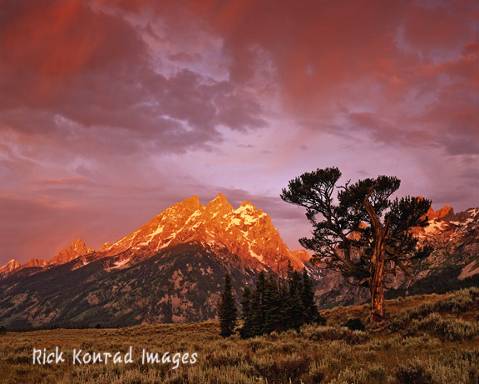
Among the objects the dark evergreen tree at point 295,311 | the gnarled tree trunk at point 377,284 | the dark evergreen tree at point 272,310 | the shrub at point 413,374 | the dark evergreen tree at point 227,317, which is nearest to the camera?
the shrub at point 413,374

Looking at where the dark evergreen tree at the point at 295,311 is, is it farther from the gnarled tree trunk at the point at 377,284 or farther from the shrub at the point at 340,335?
the shrub at the point at 340,335

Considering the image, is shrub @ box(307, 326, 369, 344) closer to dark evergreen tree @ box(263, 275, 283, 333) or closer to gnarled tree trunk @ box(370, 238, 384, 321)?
gnarled tree trunk @ box(370, 238, 384, 321)

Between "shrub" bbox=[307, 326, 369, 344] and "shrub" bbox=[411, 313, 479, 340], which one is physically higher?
"shrub" bbox=[411, 313, 479, 340]

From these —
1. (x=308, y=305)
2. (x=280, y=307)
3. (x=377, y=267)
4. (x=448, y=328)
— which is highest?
(x=377, y=267)

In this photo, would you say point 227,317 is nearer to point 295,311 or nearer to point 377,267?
point 295,311

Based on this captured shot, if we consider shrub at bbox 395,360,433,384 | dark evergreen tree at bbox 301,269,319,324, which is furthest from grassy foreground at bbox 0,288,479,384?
dark evergreen tree at bbox 301,269,319,324

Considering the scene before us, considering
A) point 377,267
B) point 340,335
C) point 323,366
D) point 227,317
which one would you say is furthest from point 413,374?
point 227,317

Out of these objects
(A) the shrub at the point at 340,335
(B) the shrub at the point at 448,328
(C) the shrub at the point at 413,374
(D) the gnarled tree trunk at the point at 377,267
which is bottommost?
(A) the shrub at the point at 340,335

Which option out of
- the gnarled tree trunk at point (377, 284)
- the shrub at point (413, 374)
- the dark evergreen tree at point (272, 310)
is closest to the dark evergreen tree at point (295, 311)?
the dark evergreen tree at point (272, 310)

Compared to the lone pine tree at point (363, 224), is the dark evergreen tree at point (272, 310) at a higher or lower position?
lower

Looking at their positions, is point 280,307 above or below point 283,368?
below

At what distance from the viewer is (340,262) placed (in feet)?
107

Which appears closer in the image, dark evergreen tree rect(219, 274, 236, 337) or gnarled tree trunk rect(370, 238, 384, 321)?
gnarled tree trunk rect(370, 238, 384, 321)

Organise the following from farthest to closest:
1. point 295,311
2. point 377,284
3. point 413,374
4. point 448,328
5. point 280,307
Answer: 1. point 280,307
2. point 295,311
3. point 377,284
4. point 448,328
5. point 413,374
